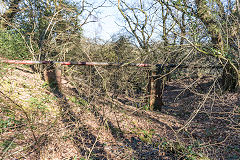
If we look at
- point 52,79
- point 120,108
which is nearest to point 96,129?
point 120,108

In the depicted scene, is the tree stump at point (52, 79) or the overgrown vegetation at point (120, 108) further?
the tree stump at point (52, 79)

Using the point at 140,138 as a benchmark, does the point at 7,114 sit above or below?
above

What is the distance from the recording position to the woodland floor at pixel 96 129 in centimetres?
296

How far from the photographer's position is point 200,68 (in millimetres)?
5547

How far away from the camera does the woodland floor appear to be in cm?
296

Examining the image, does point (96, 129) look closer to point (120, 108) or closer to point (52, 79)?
point (120, 108)

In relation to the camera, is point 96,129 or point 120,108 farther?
point 120,108

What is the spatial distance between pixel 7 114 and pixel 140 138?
3.01 metres

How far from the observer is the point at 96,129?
13.7ft

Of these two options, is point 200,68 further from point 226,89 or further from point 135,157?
point 135,157

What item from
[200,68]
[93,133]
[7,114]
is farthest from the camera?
[200,68]

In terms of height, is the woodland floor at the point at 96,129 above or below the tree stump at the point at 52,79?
below

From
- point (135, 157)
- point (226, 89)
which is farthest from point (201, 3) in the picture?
point (135, 157)

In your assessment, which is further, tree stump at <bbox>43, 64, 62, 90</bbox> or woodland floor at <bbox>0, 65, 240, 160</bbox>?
tree stump at <bbox>43, 64, 62, 90</bbox>
